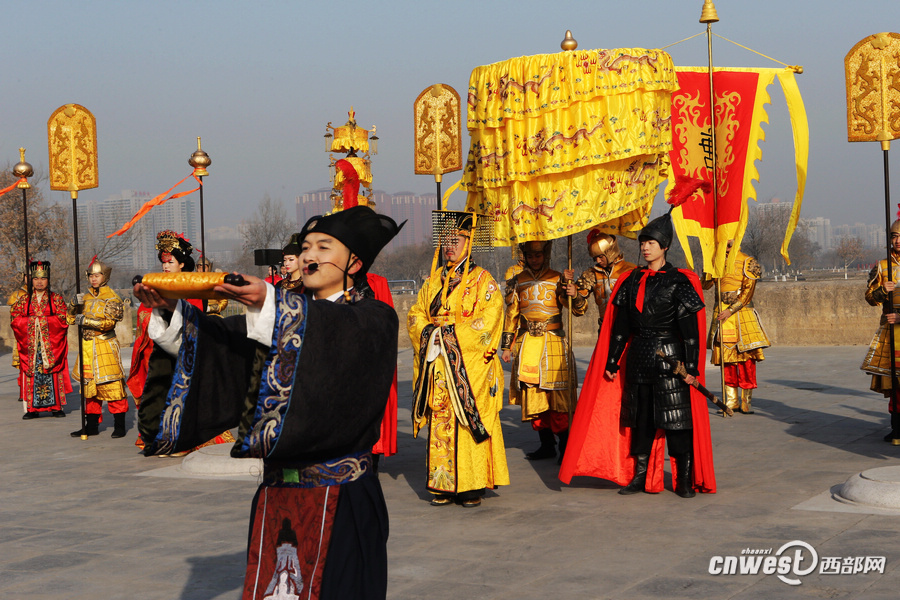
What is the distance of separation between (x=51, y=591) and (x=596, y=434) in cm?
353

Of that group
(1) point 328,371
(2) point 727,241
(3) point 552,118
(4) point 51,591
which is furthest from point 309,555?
(2) point 727,241

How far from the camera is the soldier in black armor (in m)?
6.21

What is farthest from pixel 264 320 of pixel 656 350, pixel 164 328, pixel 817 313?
pixel 817 313

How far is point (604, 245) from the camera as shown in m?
7.74

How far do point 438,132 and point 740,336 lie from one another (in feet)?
12.6

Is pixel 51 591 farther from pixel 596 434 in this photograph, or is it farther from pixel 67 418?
pixel 67 418

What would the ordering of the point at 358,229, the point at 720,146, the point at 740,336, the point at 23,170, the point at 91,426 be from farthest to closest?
the point at 23,170 → the point at 91,426 → the point at 740,336 → the point at 720,146 → the point at 358,229

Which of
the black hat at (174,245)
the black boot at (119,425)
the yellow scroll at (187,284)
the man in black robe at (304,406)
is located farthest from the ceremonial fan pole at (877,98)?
the black boot at (119,425)

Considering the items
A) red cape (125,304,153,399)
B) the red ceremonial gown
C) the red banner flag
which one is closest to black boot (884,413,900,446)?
the red banner flag

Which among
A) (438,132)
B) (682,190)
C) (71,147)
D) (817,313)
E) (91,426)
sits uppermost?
(71,147)

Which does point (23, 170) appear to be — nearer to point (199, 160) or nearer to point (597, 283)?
point (199, 160)

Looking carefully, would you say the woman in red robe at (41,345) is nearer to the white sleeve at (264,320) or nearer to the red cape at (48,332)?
the red cape at (48,332)

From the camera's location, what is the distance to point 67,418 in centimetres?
1162

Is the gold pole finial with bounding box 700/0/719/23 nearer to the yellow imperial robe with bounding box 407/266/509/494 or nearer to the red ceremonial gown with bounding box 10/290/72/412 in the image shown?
the yellow imperial robe with bounding box 407/266/509/494
